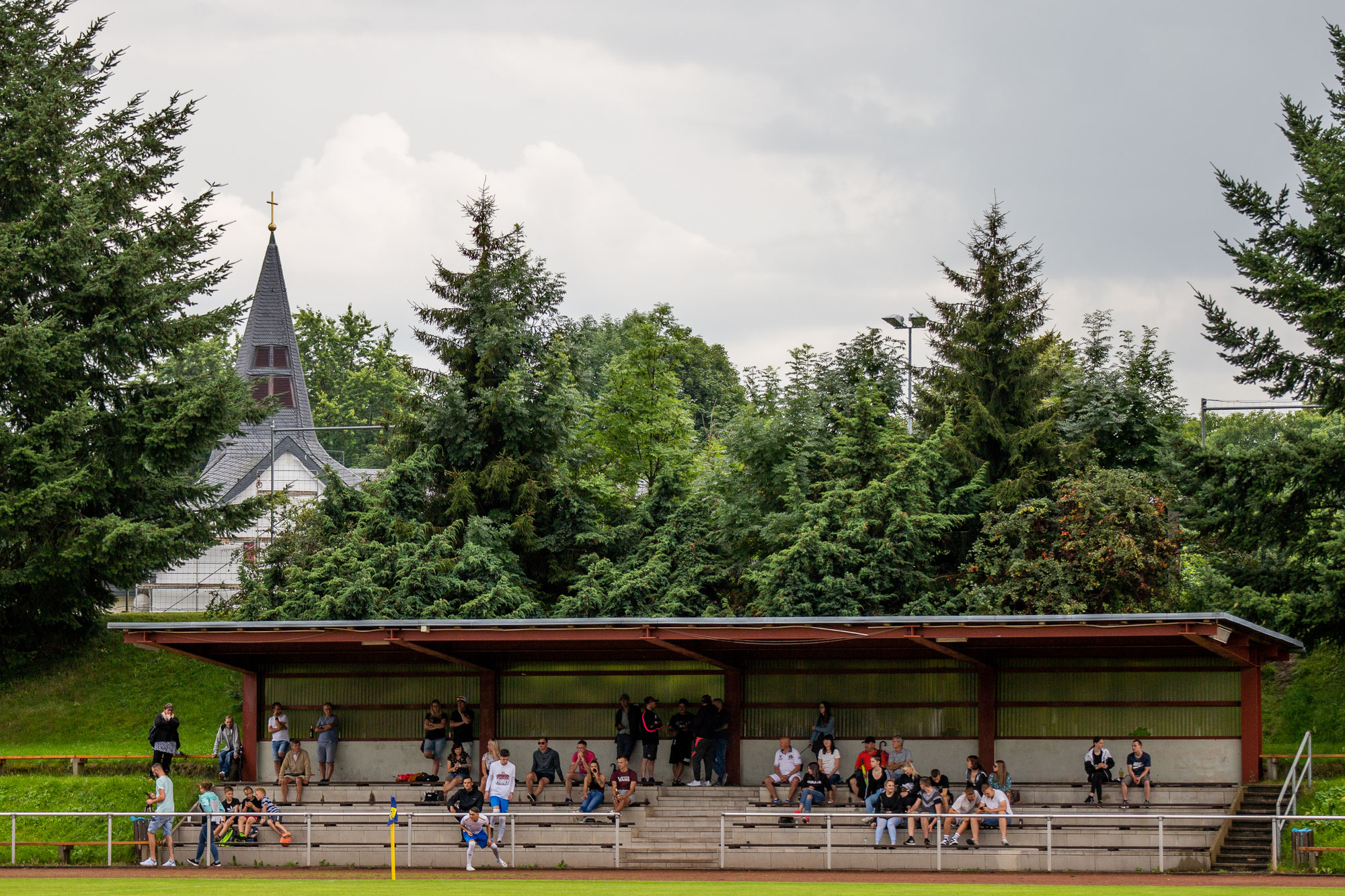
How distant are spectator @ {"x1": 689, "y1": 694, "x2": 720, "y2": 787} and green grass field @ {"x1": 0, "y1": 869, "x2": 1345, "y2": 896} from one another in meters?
4.93

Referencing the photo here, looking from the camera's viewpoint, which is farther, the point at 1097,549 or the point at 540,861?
the point at 1097,549

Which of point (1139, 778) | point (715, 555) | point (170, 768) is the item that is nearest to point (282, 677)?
point (170, 768)

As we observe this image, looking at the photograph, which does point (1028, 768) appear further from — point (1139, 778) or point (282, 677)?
point (282, 677)

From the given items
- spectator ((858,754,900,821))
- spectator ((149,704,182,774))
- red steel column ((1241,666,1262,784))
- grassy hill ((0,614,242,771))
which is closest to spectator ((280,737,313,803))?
spectator ((149,704,182,774))

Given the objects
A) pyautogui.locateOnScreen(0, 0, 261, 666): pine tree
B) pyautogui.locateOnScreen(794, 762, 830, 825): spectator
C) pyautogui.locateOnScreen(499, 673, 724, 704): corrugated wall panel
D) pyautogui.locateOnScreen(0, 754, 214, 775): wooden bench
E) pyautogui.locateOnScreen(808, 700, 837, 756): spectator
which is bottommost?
pyautogui.locateOnScreen(0, 754, 214, 775): wooden bench

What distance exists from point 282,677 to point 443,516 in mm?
9581

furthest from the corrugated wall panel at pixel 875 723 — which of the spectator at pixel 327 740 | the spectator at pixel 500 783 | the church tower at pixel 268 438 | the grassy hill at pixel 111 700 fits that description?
the church tower at pixel 268 438

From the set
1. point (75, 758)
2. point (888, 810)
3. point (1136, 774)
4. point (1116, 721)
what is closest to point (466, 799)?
point (888, 810)

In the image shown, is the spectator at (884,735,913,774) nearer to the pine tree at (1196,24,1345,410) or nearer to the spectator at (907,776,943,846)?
the spectator at (907,776,943,846)

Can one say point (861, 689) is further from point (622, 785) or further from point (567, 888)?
point (567, 888)

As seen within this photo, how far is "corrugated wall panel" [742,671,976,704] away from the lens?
70.6 feet

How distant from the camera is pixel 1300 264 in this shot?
87.9 feet

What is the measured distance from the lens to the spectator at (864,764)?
19.8m

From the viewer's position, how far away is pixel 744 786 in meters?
21.3
